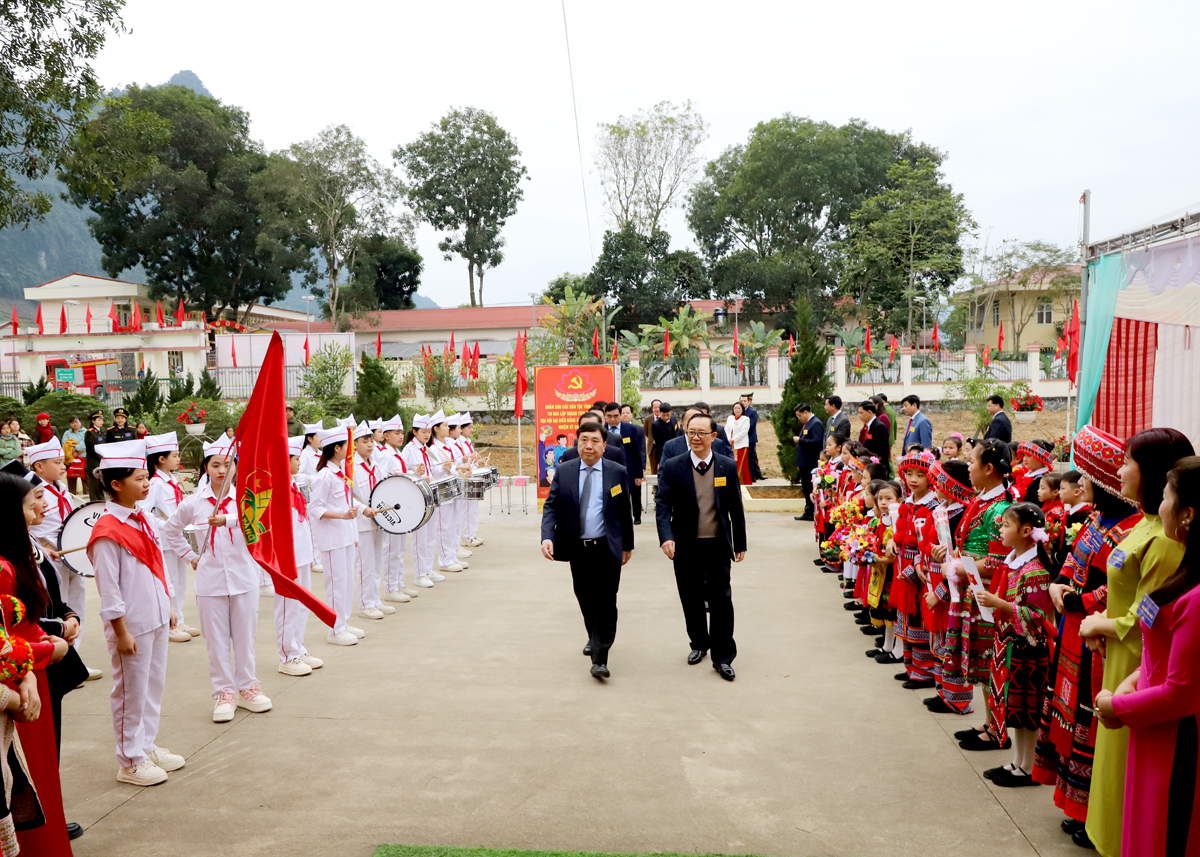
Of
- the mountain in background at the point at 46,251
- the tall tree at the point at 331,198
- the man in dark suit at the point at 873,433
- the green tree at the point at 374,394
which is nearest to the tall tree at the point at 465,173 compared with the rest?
the tall tree at the point at 331,198

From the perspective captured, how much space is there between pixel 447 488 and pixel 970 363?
22.2 m

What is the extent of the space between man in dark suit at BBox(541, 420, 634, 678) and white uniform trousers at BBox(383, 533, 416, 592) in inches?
106

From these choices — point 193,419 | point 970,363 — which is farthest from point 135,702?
point 970,363

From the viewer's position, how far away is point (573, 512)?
623cm

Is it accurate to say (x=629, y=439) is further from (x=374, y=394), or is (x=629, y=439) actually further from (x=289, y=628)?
(x=374, y=394)

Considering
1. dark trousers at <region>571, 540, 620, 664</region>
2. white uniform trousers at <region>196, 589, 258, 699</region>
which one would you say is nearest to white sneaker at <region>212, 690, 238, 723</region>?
white uniform trousers at <region>196, 589, 258, 699</region>

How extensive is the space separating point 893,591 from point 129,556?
465cm

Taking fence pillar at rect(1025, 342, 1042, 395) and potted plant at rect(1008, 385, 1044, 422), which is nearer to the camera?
potted plant at rect(1008, 385, 1044, 422)

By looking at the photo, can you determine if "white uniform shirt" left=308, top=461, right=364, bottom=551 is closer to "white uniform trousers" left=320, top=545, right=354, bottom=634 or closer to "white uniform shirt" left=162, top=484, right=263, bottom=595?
"white uniform trousers" left=320, top=545, right=354, bottom=634

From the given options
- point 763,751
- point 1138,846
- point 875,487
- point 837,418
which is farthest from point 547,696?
point 837,418

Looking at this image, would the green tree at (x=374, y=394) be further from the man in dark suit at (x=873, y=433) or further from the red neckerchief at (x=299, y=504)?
the red neckerchief at (x=299, y=504)

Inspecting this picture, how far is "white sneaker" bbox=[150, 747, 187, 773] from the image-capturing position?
4.66 metres

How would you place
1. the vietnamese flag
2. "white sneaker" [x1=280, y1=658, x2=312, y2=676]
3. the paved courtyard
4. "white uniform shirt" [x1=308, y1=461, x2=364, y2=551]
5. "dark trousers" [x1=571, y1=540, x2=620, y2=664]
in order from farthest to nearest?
"white uniform shirt" [x1=308, y1=461, x2=364, y2=551]
"white sneaker" [x1=280, y1=658, x2=312, y2=676]
"dark trousers" [x1=571, y1=540, x2=620, y2=664]
the vietnamese flag
the paved courtyard

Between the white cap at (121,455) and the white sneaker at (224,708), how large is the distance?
1.66 m
